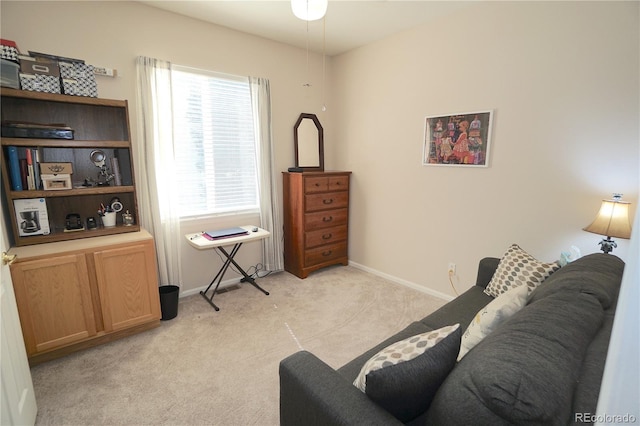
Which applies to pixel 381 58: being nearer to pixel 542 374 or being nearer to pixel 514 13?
pixel 514 13

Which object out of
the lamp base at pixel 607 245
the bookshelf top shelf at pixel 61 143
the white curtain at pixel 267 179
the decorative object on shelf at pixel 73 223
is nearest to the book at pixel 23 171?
the bookshelf top shelf at pixel 61 143

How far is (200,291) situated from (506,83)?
3.56 metres

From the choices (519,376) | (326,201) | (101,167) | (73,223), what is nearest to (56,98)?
(101,167)

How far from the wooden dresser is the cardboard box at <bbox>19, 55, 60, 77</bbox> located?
86.7 inches

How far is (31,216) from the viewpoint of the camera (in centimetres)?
221

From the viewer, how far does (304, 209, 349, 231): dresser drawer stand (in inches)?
141

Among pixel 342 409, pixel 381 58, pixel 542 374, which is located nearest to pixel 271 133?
pixel 381 58

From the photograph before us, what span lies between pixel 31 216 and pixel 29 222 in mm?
46

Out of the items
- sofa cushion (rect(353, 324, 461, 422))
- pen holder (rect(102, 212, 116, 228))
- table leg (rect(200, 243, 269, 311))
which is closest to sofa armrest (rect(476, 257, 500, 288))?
sofa cushion (rect(353, 324, 461, 422))

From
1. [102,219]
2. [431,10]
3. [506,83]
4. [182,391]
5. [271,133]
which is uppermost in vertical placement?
[431,10]

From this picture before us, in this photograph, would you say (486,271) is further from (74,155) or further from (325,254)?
(74,155)

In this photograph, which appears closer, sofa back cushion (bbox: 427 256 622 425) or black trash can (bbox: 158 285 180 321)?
sofa back cushion (bbox: 427 256 622 425)

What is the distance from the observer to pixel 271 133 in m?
3.51

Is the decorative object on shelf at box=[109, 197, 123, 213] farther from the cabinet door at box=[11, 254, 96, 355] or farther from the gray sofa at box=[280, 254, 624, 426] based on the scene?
the gray sofa at box=[280, 254, 624, 426]
